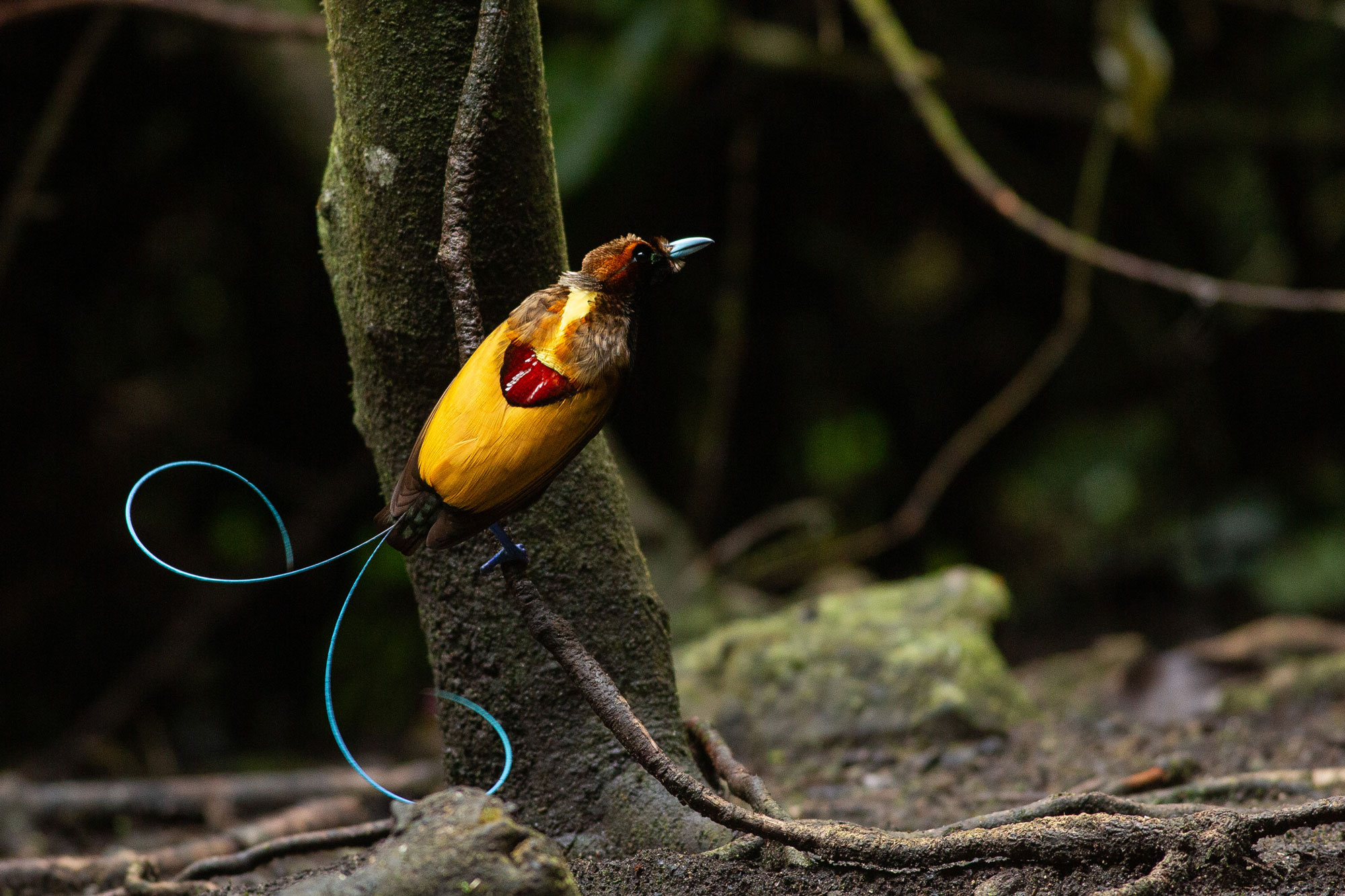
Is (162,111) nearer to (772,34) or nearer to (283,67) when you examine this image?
(283,67)

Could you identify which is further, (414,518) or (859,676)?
(859,676)

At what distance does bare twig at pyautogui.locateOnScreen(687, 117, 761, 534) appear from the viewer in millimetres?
4625

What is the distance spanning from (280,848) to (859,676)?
4.32 ft

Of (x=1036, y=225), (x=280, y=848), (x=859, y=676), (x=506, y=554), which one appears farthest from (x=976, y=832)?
(x=1036, y=225)

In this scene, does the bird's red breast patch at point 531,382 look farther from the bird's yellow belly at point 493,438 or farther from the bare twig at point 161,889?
the bare twig at point 161,889

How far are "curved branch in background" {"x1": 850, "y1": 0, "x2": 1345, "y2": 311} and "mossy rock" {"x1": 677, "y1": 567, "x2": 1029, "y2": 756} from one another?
860mm

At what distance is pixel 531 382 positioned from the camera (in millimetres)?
1195

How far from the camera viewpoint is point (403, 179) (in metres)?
1.45

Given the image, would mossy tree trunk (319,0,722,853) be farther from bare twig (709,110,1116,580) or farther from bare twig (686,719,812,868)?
bare twig (709,110,1116,580)

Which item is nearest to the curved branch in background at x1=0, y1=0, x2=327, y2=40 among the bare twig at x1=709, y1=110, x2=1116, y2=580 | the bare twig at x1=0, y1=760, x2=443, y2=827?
the bare twig at x1=0, y1=760, x2=443, y2=827

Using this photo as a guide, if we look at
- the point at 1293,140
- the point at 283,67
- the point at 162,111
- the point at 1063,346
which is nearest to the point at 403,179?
the point at 1063,346

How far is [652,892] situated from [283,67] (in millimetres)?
3382

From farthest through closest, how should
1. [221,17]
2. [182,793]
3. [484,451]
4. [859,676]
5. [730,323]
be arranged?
[730,323] → [182,793] → [221,17] → [859,676] → [484,451]

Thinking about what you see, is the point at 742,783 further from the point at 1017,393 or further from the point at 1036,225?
the point at 1017,393
